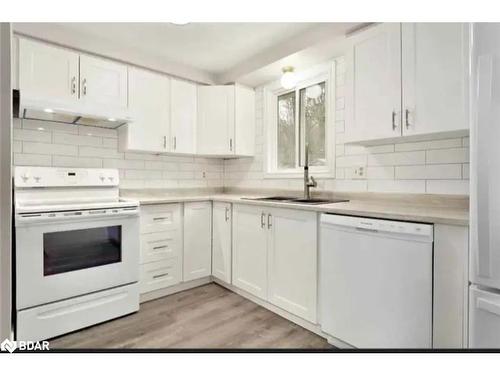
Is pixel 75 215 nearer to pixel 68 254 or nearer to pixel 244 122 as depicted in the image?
pixel 68 254

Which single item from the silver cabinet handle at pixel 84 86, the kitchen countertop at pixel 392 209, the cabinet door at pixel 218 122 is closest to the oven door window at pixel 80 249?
the kitchen countertop at pixel 392 209

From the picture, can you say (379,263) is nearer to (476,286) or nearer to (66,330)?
(476,286)

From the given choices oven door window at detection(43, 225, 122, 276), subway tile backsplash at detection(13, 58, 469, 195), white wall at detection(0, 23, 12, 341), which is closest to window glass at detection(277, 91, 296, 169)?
subway tile backsplash at detection(13, 58, 469, 195)

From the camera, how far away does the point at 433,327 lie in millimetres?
1281

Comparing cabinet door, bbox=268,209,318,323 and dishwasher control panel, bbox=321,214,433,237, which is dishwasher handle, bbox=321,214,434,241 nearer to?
dishwasher control panel, bbox=321,214,433,237

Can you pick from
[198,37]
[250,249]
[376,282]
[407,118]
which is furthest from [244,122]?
[376,282]

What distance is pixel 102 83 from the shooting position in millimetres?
2422

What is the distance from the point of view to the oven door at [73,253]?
173cm

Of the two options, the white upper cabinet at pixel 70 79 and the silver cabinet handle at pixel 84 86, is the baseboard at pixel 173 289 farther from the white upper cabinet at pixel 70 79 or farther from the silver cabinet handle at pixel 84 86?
the silver cabinet handle at pixel 84 86

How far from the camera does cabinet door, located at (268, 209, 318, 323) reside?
6.06ft

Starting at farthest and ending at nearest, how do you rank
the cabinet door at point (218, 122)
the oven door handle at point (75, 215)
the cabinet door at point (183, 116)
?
the cabinet door at point (218, 122), the cabinet door at point (183, 116), the oven door handle at point (75, 215)

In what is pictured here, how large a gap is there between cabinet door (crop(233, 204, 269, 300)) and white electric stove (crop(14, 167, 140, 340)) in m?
0.84

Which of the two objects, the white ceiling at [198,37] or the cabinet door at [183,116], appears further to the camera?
the cabinet door at [183,116]

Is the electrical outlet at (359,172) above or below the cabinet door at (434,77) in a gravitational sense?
below
